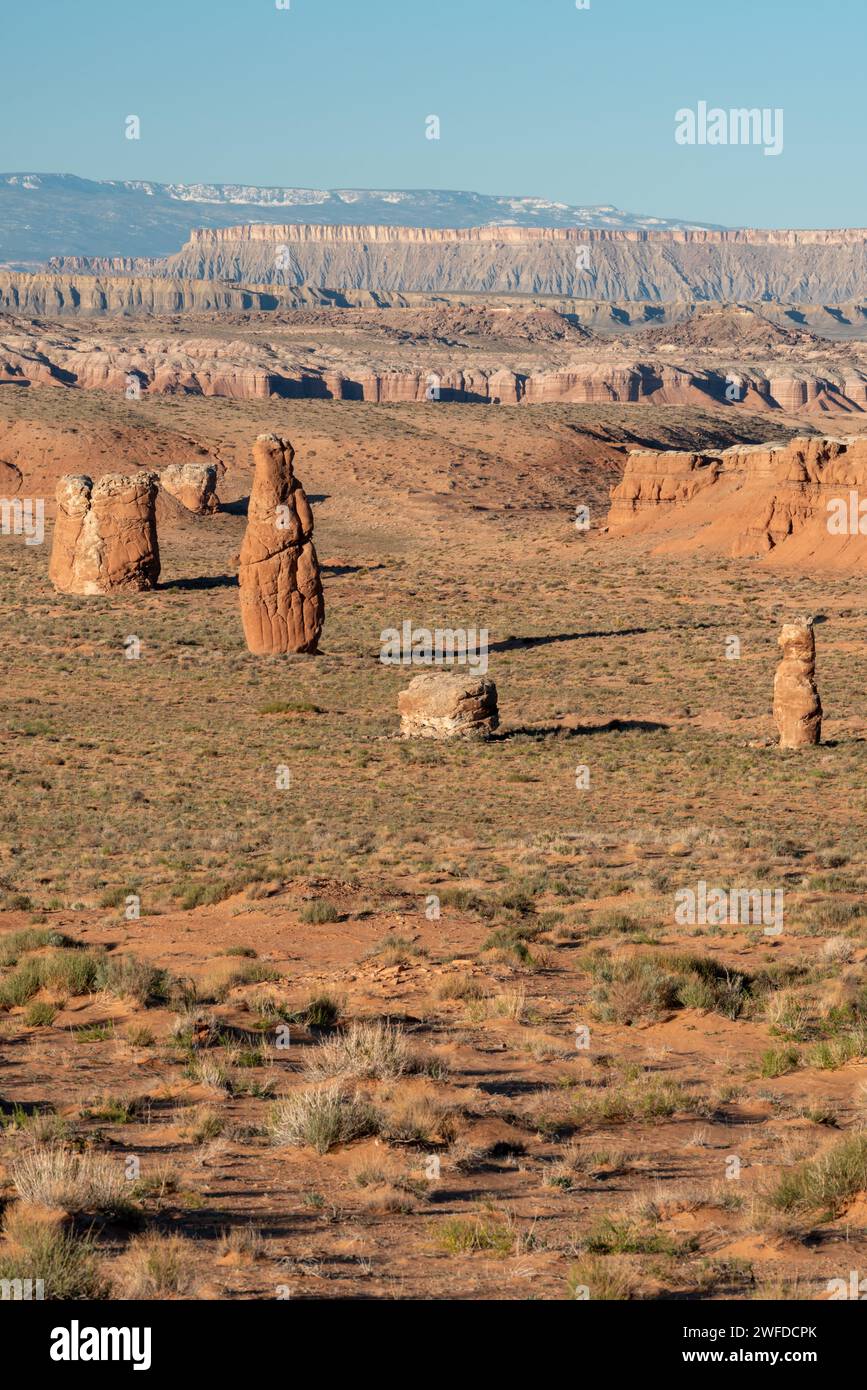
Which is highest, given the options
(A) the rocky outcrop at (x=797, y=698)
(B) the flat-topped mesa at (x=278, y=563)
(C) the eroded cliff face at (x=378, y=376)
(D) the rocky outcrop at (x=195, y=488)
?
(C) the eroded cliff face at (x=378, y=376)

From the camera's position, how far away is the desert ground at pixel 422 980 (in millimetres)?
9383

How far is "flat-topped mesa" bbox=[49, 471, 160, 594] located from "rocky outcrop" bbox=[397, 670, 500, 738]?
21884 mm

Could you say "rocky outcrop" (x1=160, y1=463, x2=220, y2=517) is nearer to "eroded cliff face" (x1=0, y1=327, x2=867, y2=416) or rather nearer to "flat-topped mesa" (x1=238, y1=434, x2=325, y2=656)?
"flat-topped mesa" (x1=238, y1=434, x2=325, y2=656)

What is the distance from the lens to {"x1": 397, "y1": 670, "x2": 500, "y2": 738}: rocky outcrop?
34.1m

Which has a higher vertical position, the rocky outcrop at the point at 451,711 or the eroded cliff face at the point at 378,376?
the eroded cliff face at the point at 378,376

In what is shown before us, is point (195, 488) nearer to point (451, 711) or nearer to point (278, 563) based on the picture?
point (278, 563)

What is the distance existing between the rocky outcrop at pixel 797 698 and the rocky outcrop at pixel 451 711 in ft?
19.6

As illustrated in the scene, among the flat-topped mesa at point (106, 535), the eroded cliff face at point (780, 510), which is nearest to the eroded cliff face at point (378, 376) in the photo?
the eroded cliff face at point (780, 510)

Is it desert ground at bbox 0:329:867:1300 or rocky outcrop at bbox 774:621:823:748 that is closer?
desert ground at bbox 0:329:867:1300

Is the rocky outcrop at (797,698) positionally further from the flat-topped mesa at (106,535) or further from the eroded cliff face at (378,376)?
the eroded cliff face at (378,376)

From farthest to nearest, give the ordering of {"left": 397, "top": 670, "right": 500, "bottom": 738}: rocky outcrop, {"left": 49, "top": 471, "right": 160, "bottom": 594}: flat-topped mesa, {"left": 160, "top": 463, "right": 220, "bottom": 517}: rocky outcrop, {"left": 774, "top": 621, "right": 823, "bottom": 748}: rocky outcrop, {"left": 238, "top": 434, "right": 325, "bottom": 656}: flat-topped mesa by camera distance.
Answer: {"left": 160, "top": 463, "right": 220, "bottom": 517}: rocky outcrop, {"left": 49, "top": 471, "right": 160, "bottom": 594}: flat-topped mesa, {"left": 238, "top": 434, "right": 325, "bottom": 656}: flat-topped mesa, {"left": 397, "top": 670, "right": 500, "bottom": 738}: rocky outcrop, {"left": 774, "top": 621, "right": 823, "bottom": 748}: rocky outcrop

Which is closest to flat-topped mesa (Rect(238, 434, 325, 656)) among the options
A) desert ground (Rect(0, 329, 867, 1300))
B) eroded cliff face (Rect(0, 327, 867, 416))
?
desert ground (Rect(0, 329, 867, 1300))

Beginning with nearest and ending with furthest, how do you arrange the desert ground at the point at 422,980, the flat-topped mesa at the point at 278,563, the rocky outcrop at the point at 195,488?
the desert ground at the point at 422,980, the flat-topped mesa at the point at 278,563, the rocky outcrop at the point at 195,488

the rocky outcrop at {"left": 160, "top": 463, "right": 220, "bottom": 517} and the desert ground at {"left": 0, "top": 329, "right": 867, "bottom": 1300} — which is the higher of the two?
the rocky outcrop at {"left": 160, "top": 463, "right": 220, "bottom": 517}
